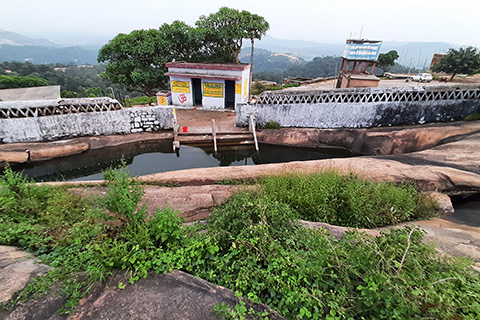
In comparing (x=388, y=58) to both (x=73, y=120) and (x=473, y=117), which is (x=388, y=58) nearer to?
(x=473, y=117)

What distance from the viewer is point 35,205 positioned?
3.82 m

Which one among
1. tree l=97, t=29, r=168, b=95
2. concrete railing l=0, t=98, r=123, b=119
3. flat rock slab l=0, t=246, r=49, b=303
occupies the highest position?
tree l=97, t=29, r=168, b=95

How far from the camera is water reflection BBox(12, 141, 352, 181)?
9.27 meters

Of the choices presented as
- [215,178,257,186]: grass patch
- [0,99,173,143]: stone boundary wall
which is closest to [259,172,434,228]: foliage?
[215,178,257,186]: grass patch

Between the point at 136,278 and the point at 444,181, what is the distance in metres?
7.55

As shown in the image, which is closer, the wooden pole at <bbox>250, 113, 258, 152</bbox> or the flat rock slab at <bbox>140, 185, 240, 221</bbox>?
the flat rock slab at <bbox>140, 185, 240, 221</bbox>

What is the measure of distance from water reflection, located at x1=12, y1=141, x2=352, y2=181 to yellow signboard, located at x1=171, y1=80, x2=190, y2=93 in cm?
545

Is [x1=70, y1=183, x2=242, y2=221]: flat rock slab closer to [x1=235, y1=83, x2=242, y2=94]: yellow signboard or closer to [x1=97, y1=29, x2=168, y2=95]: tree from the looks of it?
[x1=235, y1=83, x2=242, y2=94]: yellow signboard

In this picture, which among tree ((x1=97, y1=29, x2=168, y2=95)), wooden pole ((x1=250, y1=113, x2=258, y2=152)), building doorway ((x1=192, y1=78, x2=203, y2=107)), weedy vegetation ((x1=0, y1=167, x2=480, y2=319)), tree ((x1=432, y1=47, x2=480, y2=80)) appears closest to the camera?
weedy vegetation ((x1=0, y1=167, x2=480, y2=319))

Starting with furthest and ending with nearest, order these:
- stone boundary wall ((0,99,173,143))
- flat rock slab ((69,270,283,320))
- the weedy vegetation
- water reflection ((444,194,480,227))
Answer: stone boundary wall ((0,99,173,143))
water reflection ((444,194,480,227))
flat rock slab ((69,270,283,320))
the weedy vegetation

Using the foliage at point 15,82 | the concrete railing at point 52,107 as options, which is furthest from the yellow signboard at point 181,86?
the foliage at point 15,82

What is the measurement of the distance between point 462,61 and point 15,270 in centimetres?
3176

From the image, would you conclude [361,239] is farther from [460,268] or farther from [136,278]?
[136,278]

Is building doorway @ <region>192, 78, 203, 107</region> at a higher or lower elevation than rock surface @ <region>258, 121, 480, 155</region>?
higher
